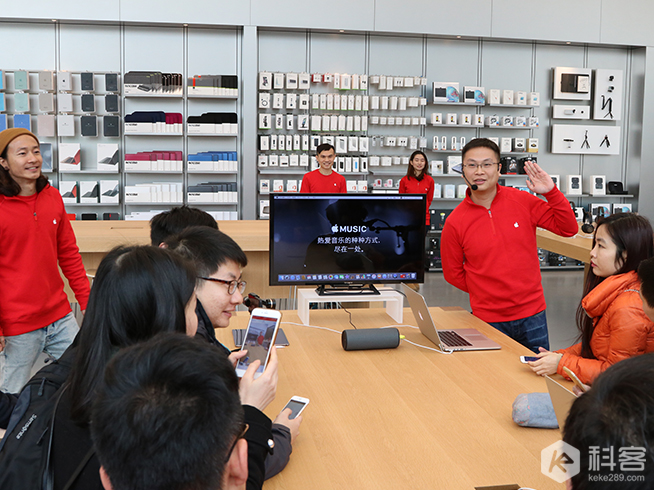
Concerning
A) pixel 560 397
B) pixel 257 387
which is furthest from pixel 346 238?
pixel 560 397

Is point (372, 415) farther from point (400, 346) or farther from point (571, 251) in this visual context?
point (571, 251)

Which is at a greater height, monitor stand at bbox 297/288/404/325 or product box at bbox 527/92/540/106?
product box at bbox 527/92/540/106

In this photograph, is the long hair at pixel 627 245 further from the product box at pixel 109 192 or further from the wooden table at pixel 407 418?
the product box at pixel 109 192

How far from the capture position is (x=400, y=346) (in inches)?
90.8

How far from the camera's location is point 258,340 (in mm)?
1836

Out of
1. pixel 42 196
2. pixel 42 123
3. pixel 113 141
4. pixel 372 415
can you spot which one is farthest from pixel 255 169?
pixel 372 415

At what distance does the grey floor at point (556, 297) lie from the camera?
16.8 feet

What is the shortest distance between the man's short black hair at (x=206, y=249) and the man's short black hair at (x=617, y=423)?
1298mm

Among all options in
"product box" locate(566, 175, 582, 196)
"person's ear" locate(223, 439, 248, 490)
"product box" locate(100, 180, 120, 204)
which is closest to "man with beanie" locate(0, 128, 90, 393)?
"person's ear" locate(223, 439, 248, 490)

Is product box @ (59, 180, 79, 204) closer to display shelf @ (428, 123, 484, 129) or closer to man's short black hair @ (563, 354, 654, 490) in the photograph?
display shelf @ (428, 123, 484, 129)

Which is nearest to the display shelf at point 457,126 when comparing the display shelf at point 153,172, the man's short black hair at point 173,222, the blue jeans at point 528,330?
the display shelf at point 153,172

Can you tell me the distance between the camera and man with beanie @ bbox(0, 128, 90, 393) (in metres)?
2.68

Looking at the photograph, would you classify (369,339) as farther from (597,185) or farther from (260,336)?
(597,185)

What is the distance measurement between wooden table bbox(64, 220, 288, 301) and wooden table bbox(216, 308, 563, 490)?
6.28 feet
